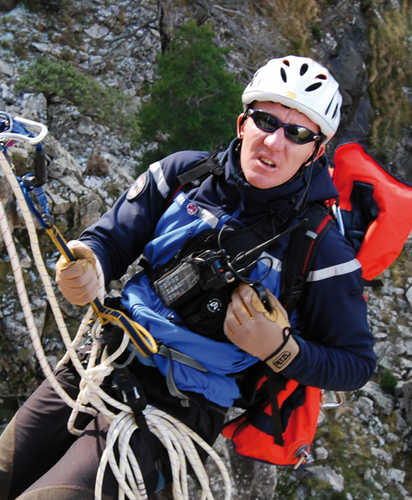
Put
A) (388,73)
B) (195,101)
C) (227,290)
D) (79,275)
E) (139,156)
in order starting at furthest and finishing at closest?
(388,73), (139,156), (195,101), (227,290), (79,275)

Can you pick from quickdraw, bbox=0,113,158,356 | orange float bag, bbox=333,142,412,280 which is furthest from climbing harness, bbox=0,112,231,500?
orange float bag, bbox=333,142,412,280

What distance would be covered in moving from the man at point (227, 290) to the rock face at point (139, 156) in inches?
44.2

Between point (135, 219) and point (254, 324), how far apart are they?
0.96 meters

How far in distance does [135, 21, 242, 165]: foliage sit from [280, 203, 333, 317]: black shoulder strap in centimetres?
481

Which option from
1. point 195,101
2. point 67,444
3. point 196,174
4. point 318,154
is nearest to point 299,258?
point 318,154

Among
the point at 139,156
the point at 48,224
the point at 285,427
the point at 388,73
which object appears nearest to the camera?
the point at 48,224

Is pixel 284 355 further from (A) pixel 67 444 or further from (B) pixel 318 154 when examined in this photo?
(A) pixel 67 444

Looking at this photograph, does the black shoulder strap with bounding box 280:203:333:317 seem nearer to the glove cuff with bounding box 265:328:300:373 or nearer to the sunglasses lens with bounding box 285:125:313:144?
the glove cuff with bounding box 265:328:300:373

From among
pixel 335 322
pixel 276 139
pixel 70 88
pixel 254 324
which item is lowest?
pixel 335 322

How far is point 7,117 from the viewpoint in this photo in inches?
75.8

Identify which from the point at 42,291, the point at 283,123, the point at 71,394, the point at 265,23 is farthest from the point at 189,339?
the point at 265,23

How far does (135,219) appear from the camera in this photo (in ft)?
8.72

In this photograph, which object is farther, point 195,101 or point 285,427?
point 195,101

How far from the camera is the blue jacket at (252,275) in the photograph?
7.79 ft
